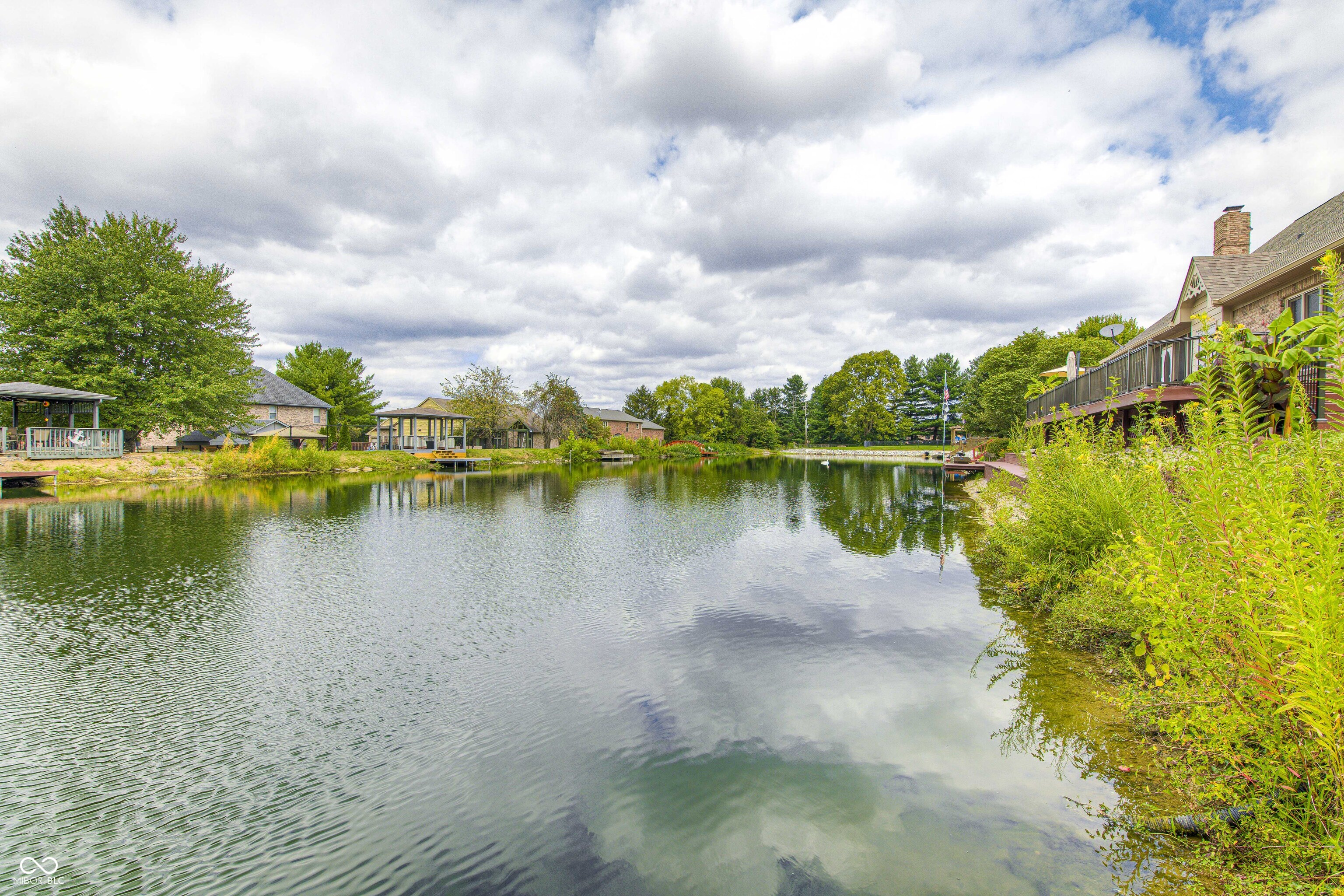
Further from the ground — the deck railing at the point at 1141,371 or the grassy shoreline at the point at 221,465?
the deck railing at the point at 1141,371

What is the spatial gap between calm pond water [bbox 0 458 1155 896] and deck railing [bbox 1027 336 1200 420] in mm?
8007

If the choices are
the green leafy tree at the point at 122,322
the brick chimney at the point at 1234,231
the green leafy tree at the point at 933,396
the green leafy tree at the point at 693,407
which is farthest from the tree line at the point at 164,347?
the green leafy tree at the point at 693,407

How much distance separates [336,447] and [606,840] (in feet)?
172

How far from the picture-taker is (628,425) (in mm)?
82875

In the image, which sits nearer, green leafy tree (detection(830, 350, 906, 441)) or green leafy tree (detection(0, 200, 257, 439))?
green leafy tree (detection(0, 200, 257, 439))

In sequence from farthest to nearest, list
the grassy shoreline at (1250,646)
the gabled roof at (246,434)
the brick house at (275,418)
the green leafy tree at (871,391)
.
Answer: the green leafy tree at (871,391) < the gabled roof at (246,434) < the brick house at (275,418) < the grassy shoreline at (1250,646)

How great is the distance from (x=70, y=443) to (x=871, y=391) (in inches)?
2839

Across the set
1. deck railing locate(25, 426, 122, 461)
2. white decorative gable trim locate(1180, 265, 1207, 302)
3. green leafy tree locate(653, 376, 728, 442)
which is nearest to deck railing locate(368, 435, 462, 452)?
deck railing locate(25, 426, 122, 461)

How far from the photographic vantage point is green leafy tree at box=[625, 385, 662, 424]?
3511 inches

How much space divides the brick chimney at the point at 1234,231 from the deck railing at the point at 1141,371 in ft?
21.6

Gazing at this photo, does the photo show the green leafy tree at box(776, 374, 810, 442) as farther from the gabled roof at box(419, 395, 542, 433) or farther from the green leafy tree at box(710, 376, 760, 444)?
the gabled roof at box(419, 395, 542, 433)

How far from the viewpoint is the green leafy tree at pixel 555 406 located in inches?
2298

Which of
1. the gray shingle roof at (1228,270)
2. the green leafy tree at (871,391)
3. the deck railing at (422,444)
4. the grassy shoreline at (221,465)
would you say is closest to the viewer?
the gray shingle roof at (1228,270)

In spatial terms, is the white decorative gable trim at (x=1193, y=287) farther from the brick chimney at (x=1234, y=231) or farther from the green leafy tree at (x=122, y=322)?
the green leafy tree at (x=122, y=322)
